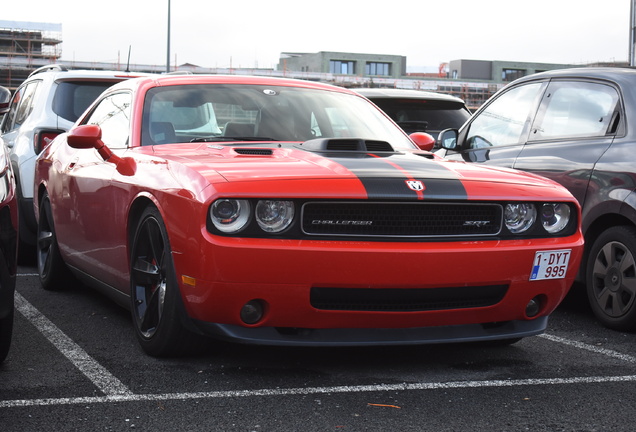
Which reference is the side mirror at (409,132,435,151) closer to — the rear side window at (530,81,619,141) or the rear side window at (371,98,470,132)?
the rear side window at (530,81,619,141)

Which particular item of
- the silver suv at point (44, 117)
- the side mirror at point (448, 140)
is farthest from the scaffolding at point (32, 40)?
the side mirror at point (448, 140)

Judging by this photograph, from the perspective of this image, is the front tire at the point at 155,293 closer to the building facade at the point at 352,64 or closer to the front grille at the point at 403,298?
the front grille at the point at 403,298

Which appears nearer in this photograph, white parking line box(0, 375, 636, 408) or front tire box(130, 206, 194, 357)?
white parking line box(0, 375, 636, 408)

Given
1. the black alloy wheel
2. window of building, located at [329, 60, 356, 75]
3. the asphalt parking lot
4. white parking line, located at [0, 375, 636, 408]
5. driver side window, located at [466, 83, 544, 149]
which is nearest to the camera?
the asphalt parking lot

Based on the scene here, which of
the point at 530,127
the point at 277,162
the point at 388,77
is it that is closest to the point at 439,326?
the point at 277,162

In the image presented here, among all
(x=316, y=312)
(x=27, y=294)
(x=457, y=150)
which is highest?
(x=457, y=150)

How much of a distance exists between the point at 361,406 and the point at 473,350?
4.36 feet

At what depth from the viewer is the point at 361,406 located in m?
3.86

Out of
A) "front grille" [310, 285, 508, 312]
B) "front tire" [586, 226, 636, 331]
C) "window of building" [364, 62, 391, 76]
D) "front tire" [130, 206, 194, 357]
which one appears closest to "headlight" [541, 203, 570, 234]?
"front grille" [310, 285, 508, 312]

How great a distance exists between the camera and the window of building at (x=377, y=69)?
332 ft

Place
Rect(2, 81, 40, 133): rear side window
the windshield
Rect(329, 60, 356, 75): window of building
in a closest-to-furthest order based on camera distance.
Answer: the windshield
Rect(2, 81, 40, 133): rear side window
Rect(329, 60, 356, 75): window of building

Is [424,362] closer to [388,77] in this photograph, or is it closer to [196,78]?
[196,78]

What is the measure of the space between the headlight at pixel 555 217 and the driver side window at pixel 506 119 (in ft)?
7.41

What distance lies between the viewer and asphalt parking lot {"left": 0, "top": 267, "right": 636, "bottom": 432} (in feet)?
12.0
